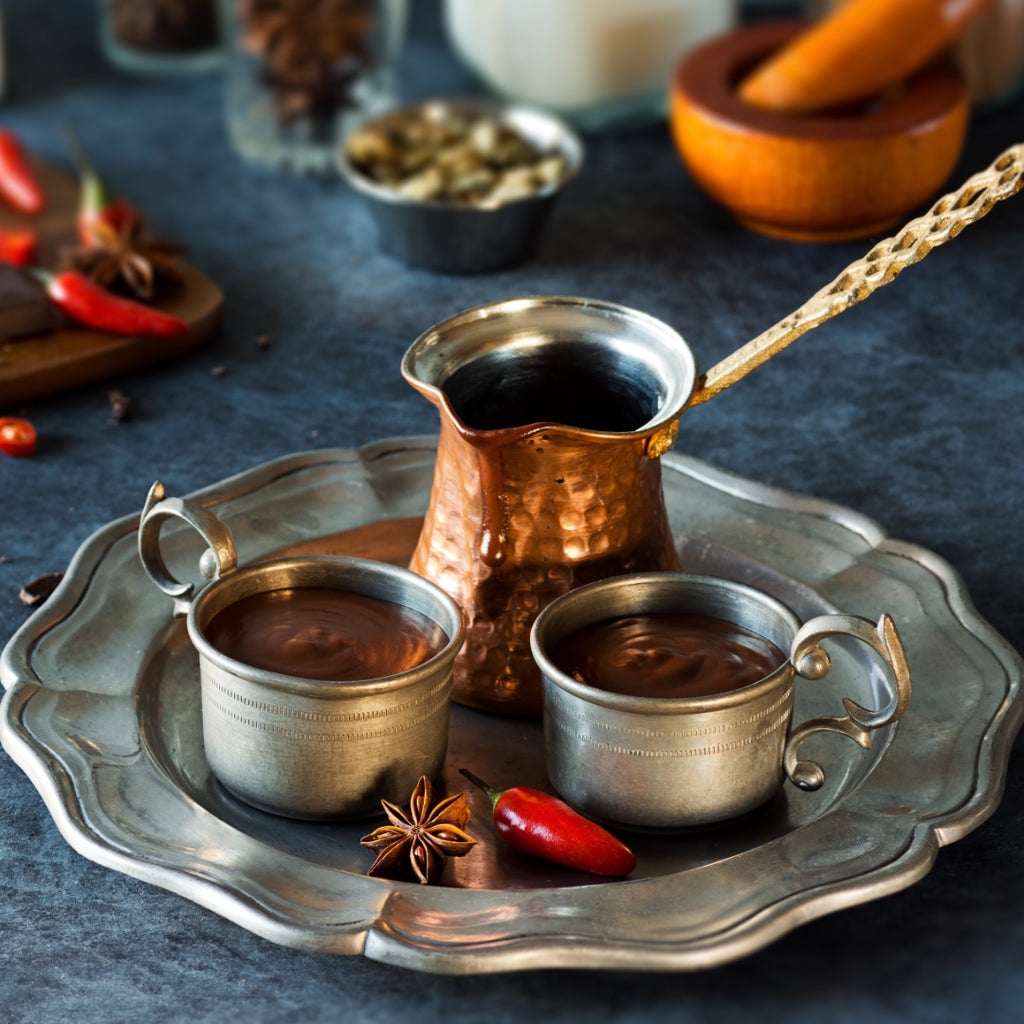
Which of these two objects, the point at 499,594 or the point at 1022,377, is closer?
the point at 499,594

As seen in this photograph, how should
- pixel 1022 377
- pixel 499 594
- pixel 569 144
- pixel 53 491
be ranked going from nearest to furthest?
pixel 499 594
pixel 53 491
pixel 1022 377
pixel 569 144

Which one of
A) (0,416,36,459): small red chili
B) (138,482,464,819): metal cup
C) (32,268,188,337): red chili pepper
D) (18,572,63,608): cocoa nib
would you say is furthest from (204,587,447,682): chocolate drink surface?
(32,268,188,337): red chili pepper

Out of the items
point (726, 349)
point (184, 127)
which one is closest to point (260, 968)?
point (726, 349)

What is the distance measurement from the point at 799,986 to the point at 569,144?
3.50ft

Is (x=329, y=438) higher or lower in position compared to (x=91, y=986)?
lower

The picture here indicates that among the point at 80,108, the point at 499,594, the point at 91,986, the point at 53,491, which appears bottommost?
the point at 80,108

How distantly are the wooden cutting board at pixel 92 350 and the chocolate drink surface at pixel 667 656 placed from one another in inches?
A: 28.2

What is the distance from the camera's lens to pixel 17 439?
1.28 meters

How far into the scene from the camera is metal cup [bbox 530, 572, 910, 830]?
745 millimetres

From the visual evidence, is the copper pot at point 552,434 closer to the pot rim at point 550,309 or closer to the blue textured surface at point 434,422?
the pot rim at point 550,309

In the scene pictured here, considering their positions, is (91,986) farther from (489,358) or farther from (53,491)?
(53,491)

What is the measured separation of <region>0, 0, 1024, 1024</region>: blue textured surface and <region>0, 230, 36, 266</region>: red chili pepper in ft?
0.54

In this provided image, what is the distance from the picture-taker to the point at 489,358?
2.97ft

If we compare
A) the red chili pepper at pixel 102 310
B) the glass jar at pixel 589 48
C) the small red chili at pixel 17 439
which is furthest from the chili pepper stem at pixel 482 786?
the glass jar at pixel 589 48
